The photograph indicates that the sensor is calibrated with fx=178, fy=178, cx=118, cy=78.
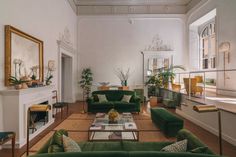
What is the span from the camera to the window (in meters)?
8.57

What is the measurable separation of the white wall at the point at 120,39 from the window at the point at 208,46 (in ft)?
3.76

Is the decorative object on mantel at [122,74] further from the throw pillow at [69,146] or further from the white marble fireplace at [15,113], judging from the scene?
the throw pillow at [69,146]

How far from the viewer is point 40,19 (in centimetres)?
521

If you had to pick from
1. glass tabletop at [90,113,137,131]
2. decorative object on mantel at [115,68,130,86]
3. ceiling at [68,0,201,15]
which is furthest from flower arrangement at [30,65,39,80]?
ceiling at [68,0,201,15]

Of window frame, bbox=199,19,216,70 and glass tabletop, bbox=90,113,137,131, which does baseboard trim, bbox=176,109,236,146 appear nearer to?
Answer: glass tabletop, bbox=90,113,137,131

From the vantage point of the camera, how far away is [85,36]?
9727 millimetres

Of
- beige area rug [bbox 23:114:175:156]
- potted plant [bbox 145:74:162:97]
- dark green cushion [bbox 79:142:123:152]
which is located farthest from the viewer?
potted plant [bbox 145:74:162:97]

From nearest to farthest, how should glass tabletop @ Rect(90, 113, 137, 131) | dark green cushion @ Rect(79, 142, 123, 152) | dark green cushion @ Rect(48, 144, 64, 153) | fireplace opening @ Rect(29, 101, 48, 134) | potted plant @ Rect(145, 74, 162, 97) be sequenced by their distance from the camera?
dark green cushion @ Rect(48, 144, 64, 153) → dark green cushion @ Rect(79, 142, 123, 152) → glass tabletop @ Rect(90, 113, 137, 131) → fireplace opening @ Rect(29, 101, 48, 134) → potted plant @ Rect(145, 74, 162, 97)

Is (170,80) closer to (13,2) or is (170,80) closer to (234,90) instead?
(234,90)

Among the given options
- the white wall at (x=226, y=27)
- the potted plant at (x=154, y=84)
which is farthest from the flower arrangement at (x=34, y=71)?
the white wall at (x=226, y=27)

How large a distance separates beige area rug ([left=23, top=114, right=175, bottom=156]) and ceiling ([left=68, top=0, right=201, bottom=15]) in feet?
20.0

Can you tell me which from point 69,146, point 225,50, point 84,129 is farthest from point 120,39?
point 69,146

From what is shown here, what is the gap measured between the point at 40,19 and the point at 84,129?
3.42 m

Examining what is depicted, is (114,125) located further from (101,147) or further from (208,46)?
(208,46)
